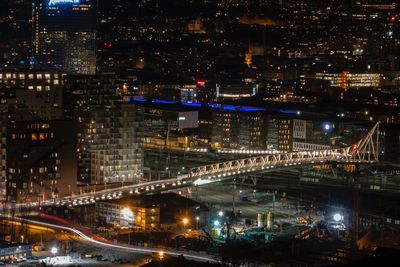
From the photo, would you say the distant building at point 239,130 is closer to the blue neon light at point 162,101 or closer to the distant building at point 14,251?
the blue neon light at point 162,101

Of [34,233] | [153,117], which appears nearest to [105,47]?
[153,117]

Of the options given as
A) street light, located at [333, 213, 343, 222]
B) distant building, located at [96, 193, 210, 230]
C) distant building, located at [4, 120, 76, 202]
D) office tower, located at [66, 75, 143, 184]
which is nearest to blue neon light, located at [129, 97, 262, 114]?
office tower, located at [66, 75, 143, 184]

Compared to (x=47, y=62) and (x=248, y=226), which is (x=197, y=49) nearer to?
(x=47, y=62)

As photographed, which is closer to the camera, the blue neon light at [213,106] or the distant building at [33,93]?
the distant building at [33,93]

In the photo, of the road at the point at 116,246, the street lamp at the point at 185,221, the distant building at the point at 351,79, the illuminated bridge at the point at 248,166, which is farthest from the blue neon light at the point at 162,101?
the road at the point at 116,246

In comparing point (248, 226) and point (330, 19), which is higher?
point (330, 19)

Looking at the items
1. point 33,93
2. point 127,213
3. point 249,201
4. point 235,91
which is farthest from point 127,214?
point 235,91
